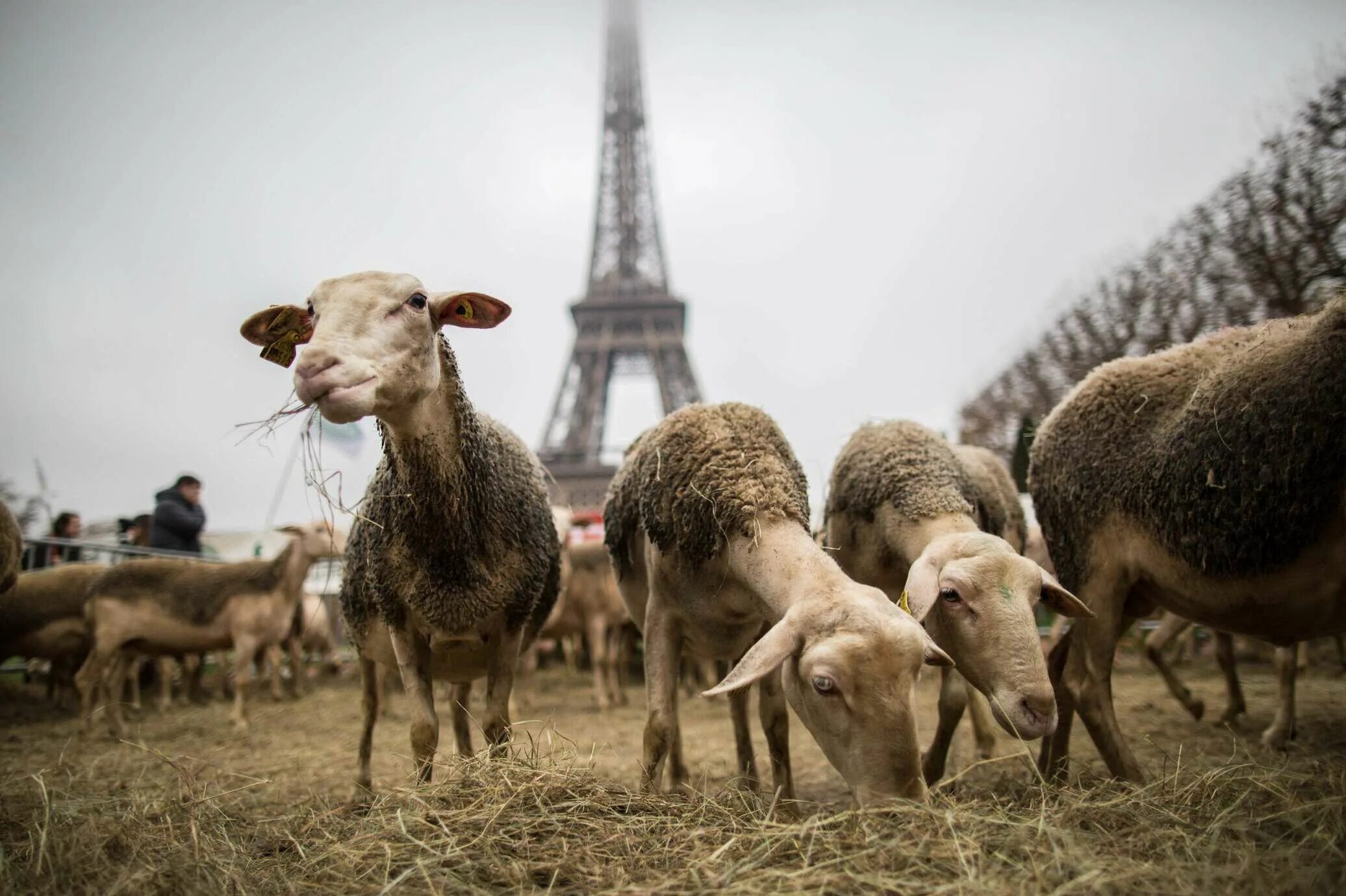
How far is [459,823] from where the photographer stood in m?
2.50

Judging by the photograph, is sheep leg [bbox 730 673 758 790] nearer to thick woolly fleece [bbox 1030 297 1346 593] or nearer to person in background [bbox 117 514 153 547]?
thick woolly fleece [bbox 1030 297 1346 593]

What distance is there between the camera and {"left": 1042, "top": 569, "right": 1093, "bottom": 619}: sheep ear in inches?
121

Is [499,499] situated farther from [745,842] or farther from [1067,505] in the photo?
[1067,505]

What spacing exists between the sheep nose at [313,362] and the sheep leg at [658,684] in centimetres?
182

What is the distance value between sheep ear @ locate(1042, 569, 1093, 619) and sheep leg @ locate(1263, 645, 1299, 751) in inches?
125

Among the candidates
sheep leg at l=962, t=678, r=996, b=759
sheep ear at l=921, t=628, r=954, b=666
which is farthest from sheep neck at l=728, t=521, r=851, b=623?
sheep leg at l=962, t=678, r=996, b=759

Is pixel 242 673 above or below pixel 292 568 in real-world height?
below

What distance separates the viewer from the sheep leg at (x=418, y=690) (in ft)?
11.7

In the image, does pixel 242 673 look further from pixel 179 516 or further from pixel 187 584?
pixel 179 516

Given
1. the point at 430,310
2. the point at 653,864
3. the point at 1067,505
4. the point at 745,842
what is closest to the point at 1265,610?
the point at 1067,505

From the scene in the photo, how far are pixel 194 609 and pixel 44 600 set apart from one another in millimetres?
1589

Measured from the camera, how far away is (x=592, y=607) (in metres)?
10.8

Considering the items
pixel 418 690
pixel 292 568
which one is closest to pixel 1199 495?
pixel 418 690

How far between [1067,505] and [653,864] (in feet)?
9.15
